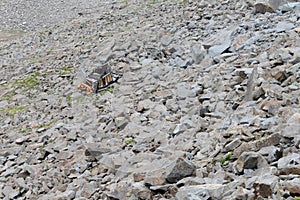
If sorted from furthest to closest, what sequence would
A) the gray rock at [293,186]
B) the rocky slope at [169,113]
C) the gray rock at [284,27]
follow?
the gray rock at [284,27]
the rocky slope at [169,113]
the gray rock at [293,186]

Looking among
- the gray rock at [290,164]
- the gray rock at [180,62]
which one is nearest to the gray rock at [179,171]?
the gray rock at [290,164]

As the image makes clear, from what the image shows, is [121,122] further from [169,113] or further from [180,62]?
[180,62]

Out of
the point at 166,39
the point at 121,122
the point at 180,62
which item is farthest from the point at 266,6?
the point at 121,122

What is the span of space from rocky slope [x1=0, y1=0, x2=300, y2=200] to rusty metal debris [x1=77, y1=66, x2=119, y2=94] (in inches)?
13.7

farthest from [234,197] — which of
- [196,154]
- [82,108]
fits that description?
[82,108]

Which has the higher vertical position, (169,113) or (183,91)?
(183,91)

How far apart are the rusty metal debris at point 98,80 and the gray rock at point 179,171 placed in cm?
757

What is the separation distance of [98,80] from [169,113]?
177 inches

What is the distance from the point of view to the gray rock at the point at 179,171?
6.82m

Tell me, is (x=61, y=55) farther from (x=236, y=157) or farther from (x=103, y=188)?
(x=236, y=157)

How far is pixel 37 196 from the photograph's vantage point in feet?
29.8

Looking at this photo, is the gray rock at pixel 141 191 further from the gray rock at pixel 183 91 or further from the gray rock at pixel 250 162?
the gray rock at pixel 183 91

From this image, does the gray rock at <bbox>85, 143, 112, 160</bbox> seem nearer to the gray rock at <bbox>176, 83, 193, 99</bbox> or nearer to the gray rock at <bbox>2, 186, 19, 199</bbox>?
the gray rock at <bbox>2, 186, 19, 199</bbox>

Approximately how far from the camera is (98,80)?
1438 centimetres
